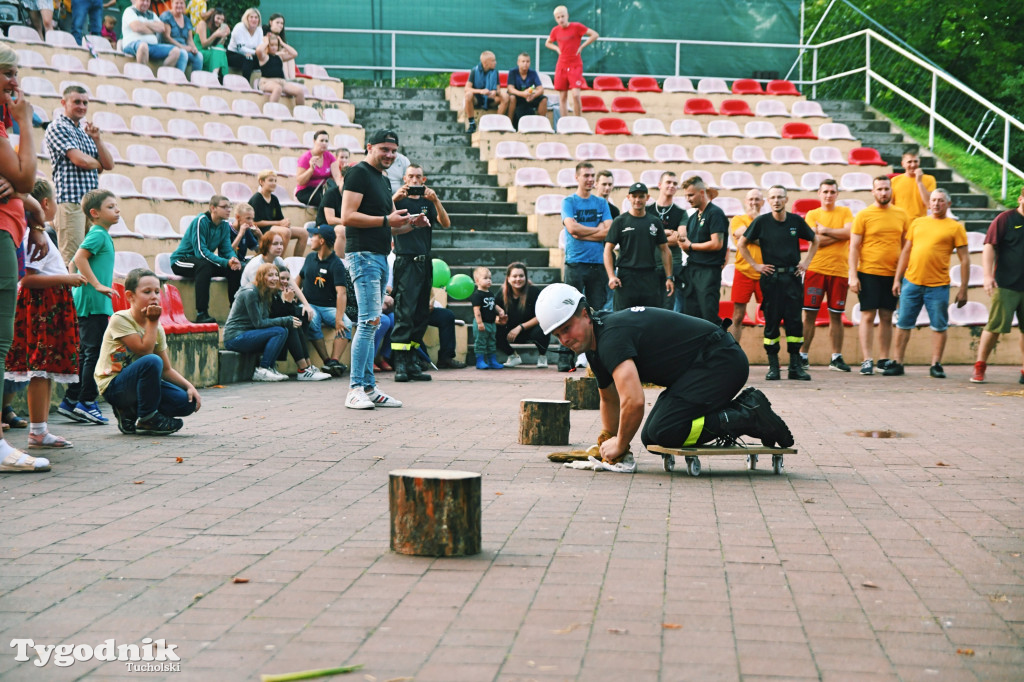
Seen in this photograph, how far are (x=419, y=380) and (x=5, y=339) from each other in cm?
685

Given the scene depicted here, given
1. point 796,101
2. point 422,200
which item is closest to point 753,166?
point 796,101

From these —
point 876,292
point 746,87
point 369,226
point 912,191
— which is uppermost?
point 746,87

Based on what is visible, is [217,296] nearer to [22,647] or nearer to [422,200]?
[422,200]

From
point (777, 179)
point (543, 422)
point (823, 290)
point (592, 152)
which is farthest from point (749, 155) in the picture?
point (543, 422)

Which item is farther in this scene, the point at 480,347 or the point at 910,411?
the point at 480,347

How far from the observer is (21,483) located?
601 cm

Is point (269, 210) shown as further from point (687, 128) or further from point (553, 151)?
point (687, 128)

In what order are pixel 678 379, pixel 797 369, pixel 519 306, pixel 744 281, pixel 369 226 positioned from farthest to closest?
pixel 519 306
pixel 744 281
pixel 797 369
pixel 369 226
pixel 678 379

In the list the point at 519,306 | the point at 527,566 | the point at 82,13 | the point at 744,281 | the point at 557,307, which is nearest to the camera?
the point at 527,566

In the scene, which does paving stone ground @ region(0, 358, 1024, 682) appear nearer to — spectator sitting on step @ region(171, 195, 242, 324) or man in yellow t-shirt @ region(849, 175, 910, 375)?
spectator sitting on step @ region(171, 195, 242, 324)

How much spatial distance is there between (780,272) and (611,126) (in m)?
8.95

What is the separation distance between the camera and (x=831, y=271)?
1406 centimetres

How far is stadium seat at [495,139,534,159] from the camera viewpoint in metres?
19.6

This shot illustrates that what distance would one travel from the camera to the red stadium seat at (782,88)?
80.2 feet
